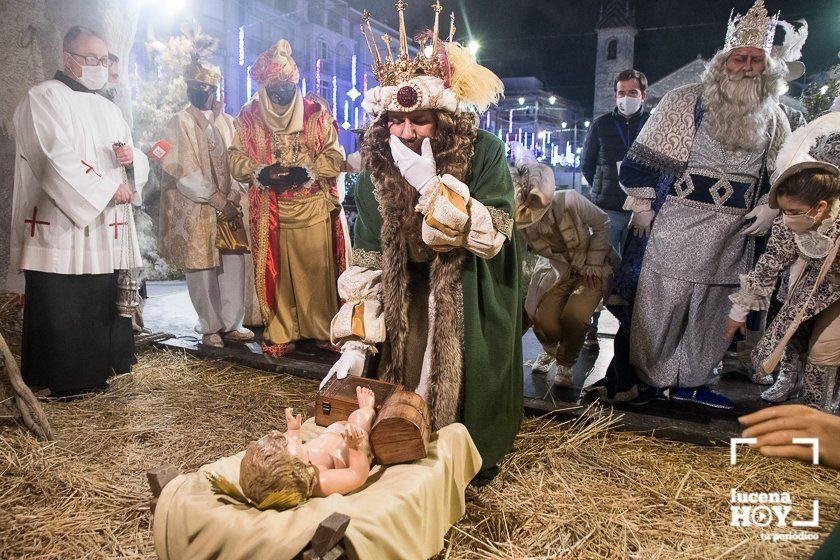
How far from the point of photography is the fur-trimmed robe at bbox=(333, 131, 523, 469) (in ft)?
8.75

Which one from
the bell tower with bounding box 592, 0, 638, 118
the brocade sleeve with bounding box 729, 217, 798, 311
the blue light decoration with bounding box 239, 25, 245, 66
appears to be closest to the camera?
the brocade sleeve with bounding box 729, 217, 798, 311

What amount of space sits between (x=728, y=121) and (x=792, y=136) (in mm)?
346

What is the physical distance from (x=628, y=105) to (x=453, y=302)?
10.5 ft

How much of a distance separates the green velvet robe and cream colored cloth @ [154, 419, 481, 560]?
492 mm

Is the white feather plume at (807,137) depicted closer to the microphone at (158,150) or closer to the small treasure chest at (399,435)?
the small treasure chest at (399,435)

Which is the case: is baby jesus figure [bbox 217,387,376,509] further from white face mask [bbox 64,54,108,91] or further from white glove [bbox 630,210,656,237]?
white face mask [bbox 64,54,108,91]

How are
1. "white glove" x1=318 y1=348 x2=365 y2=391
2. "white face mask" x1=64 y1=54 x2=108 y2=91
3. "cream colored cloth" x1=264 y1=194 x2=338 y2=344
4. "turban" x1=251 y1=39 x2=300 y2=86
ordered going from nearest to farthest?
1. "white glove" x1=318 y1=348 x2=365 y2=391
2. "white face mask" x1=64 y1=54 x2=108 y2=91
3. "turban" x1=251 y1=39 x2=300 y2=86
4. "cream colored cloth" x1=264 y1=194 x2=338 y2=344

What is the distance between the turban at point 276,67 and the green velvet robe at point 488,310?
231cm

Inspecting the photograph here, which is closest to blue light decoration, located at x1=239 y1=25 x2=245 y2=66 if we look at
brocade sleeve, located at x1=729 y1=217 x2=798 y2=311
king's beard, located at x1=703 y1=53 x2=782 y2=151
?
king's beard, located at x1=703 y1=53 x2=782 y2=151

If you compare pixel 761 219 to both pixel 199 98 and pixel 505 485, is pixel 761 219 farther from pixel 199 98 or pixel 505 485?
pixel 199 98

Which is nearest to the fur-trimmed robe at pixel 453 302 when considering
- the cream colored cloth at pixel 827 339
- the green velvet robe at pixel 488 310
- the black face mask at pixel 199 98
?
the green velvet robe at pixel 488 310

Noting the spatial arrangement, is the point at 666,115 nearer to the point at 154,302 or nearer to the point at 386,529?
the point at 386,529

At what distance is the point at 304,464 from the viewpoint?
1988mm

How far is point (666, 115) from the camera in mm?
3604
